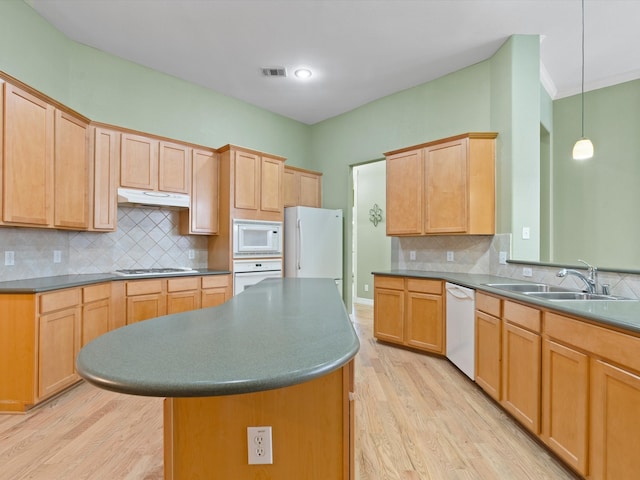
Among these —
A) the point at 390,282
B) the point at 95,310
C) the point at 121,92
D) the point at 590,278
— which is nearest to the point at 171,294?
the point at 95,310

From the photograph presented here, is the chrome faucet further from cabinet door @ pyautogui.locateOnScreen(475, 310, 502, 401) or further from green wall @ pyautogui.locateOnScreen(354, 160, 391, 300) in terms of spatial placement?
green wall @ pyautogui.locateOnScreen(354, 160, 391, 300)

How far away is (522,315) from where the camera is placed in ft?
6.72

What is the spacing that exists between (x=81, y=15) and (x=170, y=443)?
143 inches

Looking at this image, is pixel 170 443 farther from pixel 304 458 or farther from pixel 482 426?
pixel 482 426

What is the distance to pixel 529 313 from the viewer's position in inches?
77.8

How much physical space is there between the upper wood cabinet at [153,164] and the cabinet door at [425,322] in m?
2.90

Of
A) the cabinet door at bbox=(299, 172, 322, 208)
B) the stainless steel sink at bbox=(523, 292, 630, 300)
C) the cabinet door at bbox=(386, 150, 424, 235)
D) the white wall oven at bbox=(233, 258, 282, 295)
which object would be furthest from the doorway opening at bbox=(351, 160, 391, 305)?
the stainless steel sink at bbox=(523, 292, 630, 300)

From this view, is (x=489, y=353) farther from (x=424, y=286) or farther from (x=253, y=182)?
(x=253, y=182)

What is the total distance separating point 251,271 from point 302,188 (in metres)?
1.75

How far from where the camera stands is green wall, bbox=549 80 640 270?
382cm

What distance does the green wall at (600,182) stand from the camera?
382 cm

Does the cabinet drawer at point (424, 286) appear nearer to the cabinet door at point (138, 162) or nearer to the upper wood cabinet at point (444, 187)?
the upper wood cabinet at point (444, 187)

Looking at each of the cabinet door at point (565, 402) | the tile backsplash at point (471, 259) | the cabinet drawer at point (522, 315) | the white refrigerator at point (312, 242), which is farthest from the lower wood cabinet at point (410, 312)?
the cabinet door at point (565, 402)

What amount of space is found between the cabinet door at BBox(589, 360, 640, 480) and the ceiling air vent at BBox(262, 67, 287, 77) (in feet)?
12.8
